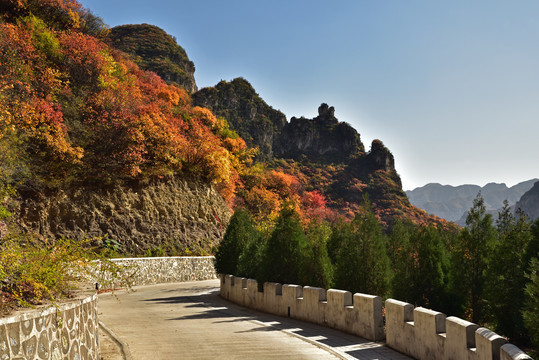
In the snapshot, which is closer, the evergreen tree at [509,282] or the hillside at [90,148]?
the evergreen tree at [509,282]

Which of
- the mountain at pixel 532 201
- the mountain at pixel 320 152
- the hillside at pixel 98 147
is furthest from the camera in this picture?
the mountain at pixel 532 201

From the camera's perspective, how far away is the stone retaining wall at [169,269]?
26031mm

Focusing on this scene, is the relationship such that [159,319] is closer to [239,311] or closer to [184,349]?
[239,311]

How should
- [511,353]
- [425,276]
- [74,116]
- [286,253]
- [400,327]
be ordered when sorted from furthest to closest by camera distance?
[74,116], [286,253], [425,276], [400,327], [511,353]

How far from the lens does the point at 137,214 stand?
29.0 m

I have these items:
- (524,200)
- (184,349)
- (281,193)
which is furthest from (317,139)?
(524,200)

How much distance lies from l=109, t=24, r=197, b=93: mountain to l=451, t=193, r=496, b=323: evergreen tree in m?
57.5

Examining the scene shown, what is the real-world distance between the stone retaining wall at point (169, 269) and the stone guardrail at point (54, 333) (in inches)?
693


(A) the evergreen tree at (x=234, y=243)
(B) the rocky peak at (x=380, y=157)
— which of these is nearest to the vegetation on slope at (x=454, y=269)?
(A) the evergreen tree at (x=234, y=243)

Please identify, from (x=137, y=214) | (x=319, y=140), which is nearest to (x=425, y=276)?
(x=137, y=214)

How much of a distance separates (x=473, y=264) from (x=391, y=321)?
2.69 meters

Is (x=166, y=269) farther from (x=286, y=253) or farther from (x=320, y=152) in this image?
(x=320, y=152)

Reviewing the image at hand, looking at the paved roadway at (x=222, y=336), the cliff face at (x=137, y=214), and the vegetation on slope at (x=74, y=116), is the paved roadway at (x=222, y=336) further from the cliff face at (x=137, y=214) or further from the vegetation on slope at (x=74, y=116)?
the vegetation on slope at (x=74, y=116)

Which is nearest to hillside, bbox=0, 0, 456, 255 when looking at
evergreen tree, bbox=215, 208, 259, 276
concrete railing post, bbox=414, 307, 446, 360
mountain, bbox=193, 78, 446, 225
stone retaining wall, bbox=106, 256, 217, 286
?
stone retaining wall, bbox=106, 256, 217, 286
